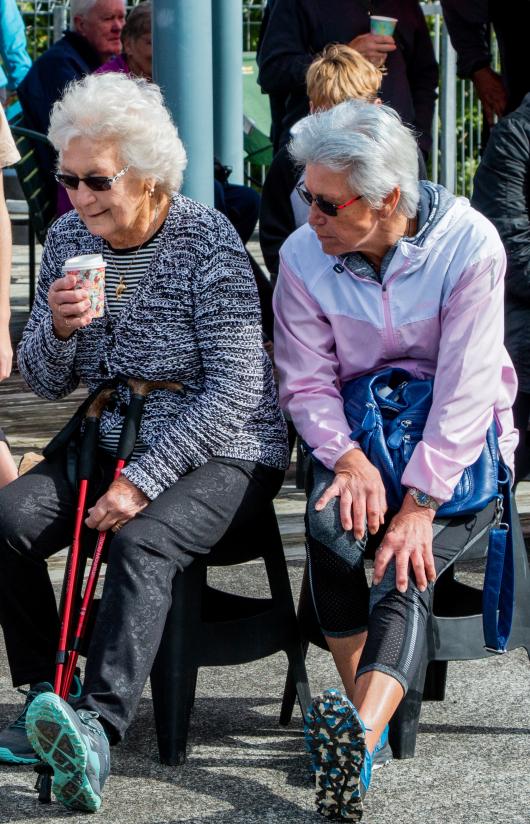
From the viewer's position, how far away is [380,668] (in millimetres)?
3252

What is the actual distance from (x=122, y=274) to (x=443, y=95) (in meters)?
9.15

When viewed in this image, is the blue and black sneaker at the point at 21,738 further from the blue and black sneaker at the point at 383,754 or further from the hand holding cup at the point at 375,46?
the hand holding cup at the point at 375,46

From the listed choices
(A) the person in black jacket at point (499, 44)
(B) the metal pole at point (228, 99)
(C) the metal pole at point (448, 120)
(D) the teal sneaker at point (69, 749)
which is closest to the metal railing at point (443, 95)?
(C) the metal pole at point (448, 120)

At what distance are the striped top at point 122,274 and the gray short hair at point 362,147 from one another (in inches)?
18.3

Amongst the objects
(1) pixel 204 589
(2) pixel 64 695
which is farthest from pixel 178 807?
(1) pixel 204 589

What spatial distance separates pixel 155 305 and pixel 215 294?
0.16m

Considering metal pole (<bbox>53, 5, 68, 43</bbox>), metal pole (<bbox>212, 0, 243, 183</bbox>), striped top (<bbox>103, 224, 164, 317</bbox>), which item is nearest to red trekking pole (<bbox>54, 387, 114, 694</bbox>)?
striped top (<bbox>103, 224, 164, 317</bbox>)

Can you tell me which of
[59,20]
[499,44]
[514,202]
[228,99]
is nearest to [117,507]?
[514,202]

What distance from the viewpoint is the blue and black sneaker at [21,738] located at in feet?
11.4

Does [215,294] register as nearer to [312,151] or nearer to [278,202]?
[312,151]

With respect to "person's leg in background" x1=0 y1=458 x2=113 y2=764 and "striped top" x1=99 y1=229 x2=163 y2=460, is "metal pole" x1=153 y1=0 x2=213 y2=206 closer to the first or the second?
"striped top" x1=99 y1=229 x2=163 y2=460

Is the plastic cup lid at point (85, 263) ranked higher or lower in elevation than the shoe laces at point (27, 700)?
higher

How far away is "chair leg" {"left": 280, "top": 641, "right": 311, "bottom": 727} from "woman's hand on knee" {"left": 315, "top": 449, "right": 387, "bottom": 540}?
1.50ft

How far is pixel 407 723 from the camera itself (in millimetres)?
3494
